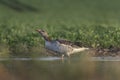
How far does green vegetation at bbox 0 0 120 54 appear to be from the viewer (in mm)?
21188

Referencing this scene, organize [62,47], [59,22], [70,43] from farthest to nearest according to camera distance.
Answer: [59,22] → [70,43] → [62,47]

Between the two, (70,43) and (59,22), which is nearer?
(70,43)

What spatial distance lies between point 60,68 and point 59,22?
8.08 m

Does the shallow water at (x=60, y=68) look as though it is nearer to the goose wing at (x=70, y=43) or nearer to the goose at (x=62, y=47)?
the goose at (x=62, y=47)

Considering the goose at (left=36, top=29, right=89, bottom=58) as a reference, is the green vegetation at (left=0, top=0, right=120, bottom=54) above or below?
above

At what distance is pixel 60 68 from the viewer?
663 inches

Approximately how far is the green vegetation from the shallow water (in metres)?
1.78

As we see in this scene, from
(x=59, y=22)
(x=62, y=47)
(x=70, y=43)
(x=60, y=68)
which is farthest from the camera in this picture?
(x=59, y=22)

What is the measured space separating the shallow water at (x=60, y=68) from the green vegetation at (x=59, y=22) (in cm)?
178

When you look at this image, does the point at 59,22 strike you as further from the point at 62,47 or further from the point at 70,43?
the point at 62,47

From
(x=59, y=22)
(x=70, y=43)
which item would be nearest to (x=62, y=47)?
(x=70, y=43)


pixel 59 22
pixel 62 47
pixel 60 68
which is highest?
pixel 59 22

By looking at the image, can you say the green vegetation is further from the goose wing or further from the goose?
the goose

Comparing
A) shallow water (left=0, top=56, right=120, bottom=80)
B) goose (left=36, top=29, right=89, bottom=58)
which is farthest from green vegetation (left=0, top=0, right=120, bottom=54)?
shallow water (left=0, top=56, right=120, bottom=80)
